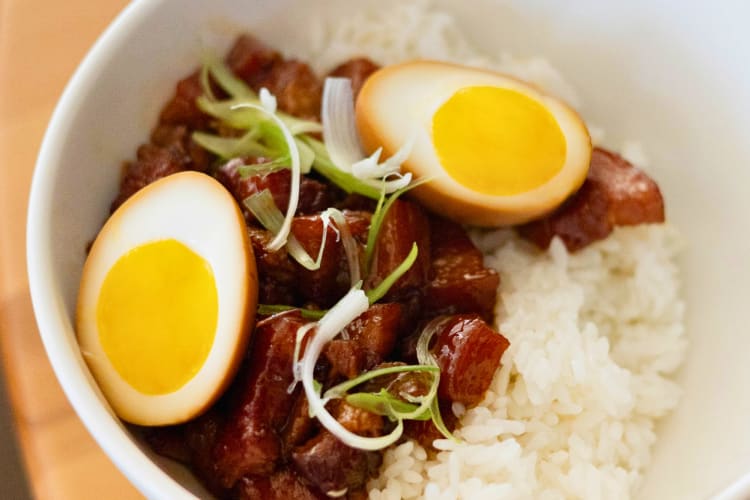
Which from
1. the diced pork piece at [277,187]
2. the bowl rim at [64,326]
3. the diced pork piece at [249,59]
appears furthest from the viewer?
the diced pork piece at [249,59]

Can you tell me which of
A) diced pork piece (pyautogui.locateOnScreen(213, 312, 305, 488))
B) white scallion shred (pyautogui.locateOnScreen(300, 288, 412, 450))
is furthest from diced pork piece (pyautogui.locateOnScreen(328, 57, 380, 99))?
diced pork piece (pyautogui.locateOnScreen(213, 312, 305, 488))

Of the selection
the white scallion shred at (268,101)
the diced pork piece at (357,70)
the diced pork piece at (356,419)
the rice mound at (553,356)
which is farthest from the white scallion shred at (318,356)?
the diced pork piece at (357,70)

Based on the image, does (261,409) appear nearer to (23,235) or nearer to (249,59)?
(23,235)

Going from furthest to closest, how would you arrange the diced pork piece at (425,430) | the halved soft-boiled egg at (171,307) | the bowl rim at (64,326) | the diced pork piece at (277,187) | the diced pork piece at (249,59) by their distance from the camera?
1. the diced pork piece at (249,59)
2. the diced pork piece at (277,187)
3. the diced pork piece at (425,430)
4. the halved soft-boiled egg at (171,307)
5. the bowl rim at (64,326)

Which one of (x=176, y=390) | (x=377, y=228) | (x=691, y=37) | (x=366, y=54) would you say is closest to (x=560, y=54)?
(x=691, y=37)

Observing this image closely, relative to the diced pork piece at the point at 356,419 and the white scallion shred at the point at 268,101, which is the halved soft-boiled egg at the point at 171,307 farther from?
the white scallion shred at the point at 268,101

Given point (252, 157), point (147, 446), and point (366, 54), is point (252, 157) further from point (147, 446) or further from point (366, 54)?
point (147, 446)

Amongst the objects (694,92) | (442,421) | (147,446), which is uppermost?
(694,92)
